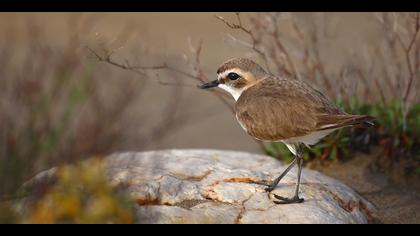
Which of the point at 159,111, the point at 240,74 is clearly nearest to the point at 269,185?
the point at 240,74

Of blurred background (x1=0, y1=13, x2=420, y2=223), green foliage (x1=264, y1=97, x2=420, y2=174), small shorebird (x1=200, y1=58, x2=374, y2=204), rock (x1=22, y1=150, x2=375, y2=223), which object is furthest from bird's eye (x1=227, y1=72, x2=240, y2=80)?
green foliage (x1=264, y1=97, x2=420, y2=174)

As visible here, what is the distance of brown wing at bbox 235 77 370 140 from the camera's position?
239 inches

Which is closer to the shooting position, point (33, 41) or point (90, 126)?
point (90, 126)

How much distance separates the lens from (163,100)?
44.7ft

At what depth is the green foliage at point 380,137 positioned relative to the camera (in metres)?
7.80

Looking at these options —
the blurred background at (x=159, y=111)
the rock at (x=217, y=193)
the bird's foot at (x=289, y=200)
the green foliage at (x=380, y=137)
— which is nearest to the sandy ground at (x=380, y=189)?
the blurred background at (x=159, y=111)

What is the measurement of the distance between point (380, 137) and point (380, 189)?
77cm

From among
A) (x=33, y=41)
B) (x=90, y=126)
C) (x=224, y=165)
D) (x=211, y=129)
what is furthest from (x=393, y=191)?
(x=211, y=129)

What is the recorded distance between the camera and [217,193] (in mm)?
6004

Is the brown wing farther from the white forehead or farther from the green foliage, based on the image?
the green foliage

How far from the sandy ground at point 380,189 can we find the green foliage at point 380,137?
13 centimetres
